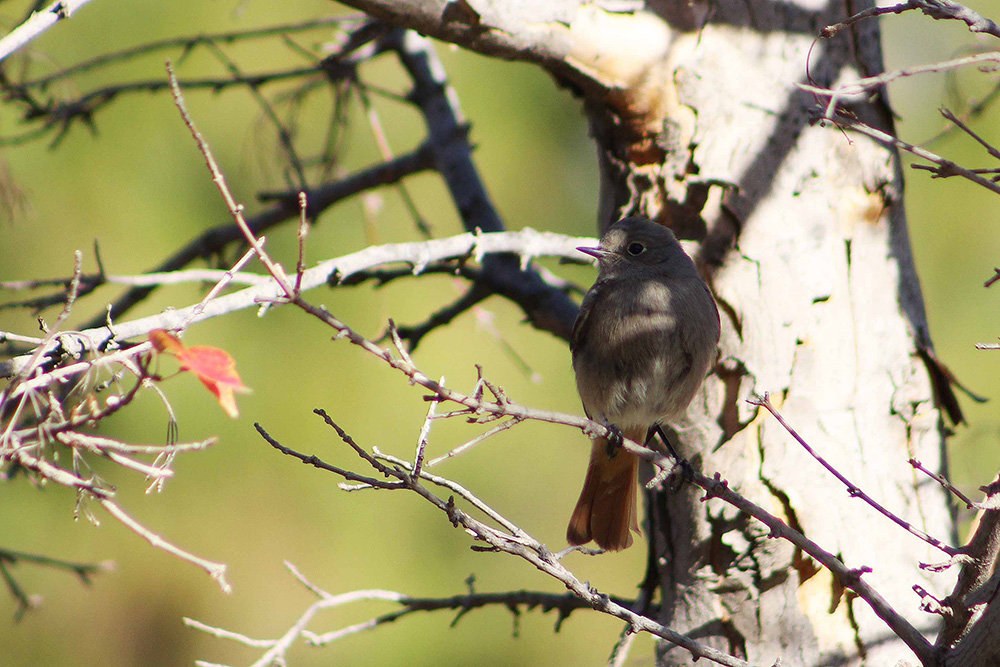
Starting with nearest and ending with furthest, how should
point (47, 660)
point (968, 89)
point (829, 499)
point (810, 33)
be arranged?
point (829, 499)
point (810, 33)
point (968, 89)
point (47, 660)

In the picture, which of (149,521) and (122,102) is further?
(122,102)

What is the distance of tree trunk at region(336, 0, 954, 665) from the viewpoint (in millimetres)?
2623

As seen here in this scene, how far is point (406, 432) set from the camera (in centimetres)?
532

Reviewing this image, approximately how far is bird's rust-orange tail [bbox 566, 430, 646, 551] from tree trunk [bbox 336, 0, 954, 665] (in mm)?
277

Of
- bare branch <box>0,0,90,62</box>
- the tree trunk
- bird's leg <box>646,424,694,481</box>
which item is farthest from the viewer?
the tree trunk

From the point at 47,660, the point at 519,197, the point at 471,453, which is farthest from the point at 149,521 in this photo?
the point at 519,197

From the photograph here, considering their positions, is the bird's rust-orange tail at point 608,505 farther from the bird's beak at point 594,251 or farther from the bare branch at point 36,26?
the bare branch at point 36,26

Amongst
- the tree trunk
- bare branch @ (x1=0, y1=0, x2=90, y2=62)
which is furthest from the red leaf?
the tree trunk

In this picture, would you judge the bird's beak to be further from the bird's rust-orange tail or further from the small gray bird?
the bird's rust-orange tail

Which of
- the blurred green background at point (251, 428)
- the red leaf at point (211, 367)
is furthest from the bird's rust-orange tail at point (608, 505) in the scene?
the red leaf at point (211, 367)

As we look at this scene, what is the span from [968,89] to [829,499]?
11.6ft

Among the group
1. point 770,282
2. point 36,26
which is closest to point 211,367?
point 36,26

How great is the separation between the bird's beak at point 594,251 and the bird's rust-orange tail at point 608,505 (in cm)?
65

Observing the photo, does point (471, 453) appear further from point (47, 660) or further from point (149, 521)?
point (47, 660)
